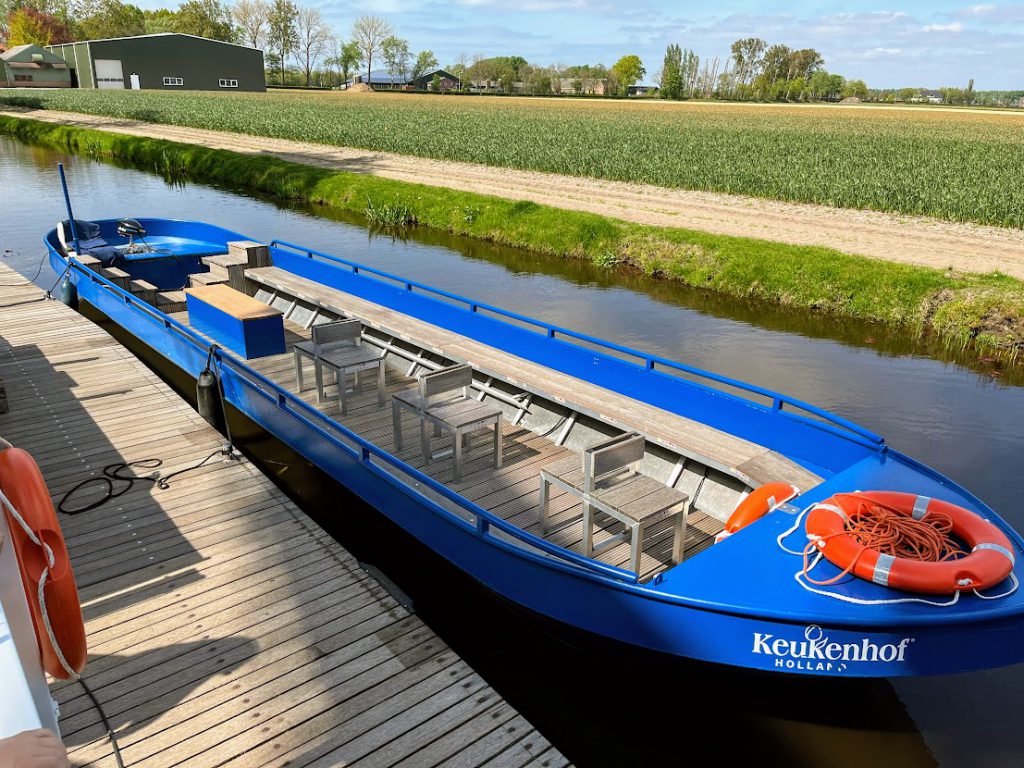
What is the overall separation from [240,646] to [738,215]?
1861cm

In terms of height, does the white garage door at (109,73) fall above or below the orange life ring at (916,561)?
above

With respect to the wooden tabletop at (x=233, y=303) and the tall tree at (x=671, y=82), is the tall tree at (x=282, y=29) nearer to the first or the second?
the tall tree at (x=671, y=82)

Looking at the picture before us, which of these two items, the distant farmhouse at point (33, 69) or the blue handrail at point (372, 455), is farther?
the distant farmhouse at point (33, 69)

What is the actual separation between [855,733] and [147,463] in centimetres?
628

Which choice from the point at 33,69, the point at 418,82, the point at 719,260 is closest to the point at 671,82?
the point at 418,82

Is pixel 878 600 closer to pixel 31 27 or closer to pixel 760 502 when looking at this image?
pixel 760 502

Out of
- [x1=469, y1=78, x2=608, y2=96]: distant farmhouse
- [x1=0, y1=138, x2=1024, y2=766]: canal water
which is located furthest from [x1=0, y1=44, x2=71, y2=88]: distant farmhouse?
[x1=0, y1=138, x2=1024, y2=766]: canal water

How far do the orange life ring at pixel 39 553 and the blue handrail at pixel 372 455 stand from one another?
8.43 feet

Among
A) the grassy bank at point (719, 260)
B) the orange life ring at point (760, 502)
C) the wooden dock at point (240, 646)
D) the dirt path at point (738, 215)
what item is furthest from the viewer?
the dirt path at point (738, 215)

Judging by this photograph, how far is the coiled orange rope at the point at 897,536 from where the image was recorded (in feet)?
14.5

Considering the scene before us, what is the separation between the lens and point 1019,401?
1068cm

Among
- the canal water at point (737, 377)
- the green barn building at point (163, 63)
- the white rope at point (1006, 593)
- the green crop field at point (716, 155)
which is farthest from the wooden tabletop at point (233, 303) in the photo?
the green barn building at point (163, 63)

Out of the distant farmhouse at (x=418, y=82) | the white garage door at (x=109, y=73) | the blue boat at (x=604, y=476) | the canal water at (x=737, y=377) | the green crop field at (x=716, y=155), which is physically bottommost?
the canal water at (x=737, y=377)

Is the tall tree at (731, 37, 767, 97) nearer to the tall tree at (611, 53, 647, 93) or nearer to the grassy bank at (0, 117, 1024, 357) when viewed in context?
the tall tree at (611, 53, 647, 93)
